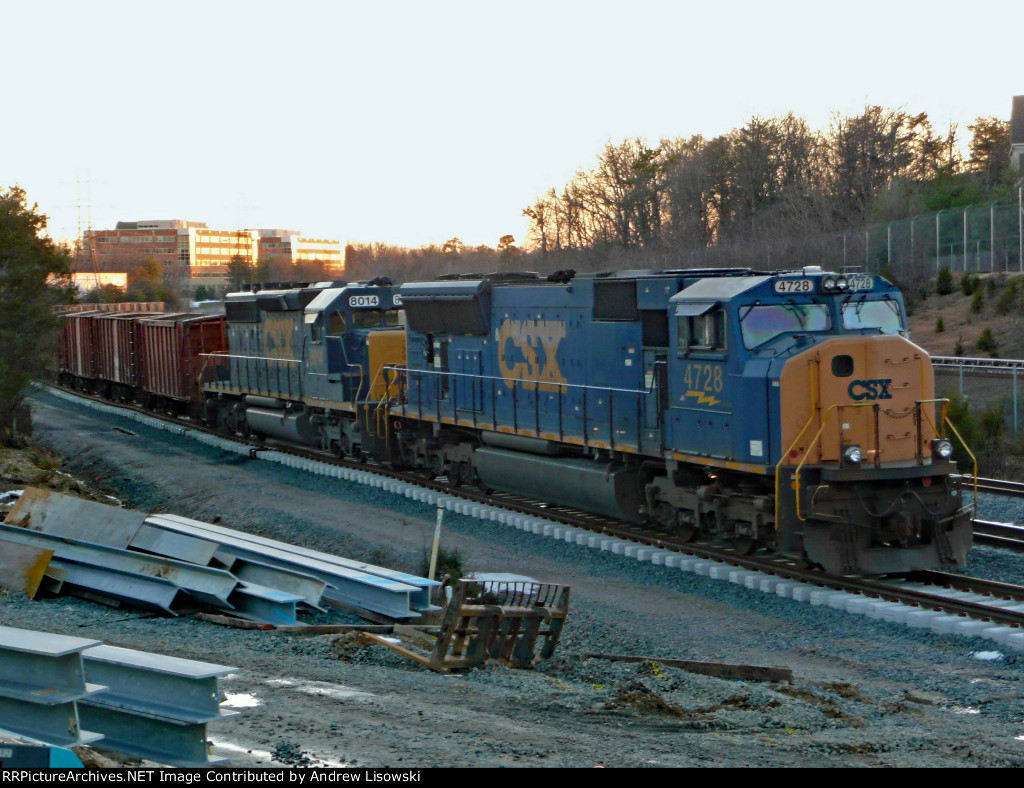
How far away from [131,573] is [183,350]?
2215 cm

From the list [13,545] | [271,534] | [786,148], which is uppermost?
[786,148]

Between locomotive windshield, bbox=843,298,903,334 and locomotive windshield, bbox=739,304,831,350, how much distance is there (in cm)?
30

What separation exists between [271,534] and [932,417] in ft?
34.4

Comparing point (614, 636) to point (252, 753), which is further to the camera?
point (614, 636)

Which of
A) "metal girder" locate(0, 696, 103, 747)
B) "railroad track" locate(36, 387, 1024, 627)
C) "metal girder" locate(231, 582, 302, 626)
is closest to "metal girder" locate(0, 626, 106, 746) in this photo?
"metal girder" locate(0, 696, 103, 747)

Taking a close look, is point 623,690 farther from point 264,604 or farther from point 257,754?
point 264,604

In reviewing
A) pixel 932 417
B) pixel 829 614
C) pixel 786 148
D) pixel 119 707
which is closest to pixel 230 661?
pixel 119 707

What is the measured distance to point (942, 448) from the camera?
1251 centimetres

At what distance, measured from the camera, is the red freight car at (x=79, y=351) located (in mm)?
43156

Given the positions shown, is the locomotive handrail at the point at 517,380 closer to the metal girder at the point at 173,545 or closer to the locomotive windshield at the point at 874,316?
the locomotive windshield at the point at 874,316

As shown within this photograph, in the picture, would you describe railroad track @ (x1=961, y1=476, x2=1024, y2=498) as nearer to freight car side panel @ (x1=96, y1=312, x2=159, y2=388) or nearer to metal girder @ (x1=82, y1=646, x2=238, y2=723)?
metal girder @ (x1=82, y1=646, x2=238, y2=723)

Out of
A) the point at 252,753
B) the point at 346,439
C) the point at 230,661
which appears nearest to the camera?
the point at 252,753

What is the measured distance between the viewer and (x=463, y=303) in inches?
760

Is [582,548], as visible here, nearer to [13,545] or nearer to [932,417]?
[932,417]
